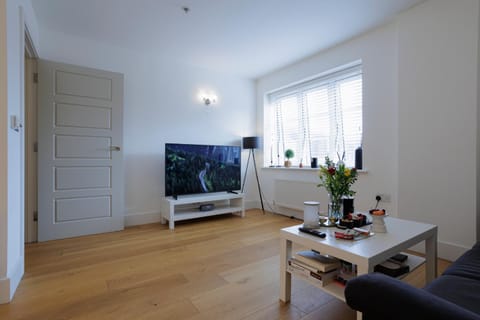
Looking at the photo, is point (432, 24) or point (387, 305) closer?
point (387, 305)

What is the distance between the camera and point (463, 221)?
2.13 m

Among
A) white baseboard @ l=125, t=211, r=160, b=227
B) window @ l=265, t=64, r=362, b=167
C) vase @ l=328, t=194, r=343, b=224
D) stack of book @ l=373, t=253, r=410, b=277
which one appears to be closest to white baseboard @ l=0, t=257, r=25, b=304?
white baseboard @ l=125, t=211, r=160, b=227

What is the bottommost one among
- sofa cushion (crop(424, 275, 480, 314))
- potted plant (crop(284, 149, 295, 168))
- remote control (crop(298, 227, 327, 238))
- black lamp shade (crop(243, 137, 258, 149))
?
sofa cushion (crop(424, 275, 480, 314))

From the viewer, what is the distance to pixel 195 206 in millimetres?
3812

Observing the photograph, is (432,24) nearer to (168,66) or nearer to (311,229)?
(311,229)

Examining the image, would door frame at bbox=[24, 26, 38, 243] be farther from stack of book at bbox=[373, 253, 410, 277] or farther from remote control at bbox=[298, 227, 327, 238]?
stack of book at bbox=[373, 253, 410, 277]

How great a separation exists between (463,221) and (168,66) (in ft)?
12.9

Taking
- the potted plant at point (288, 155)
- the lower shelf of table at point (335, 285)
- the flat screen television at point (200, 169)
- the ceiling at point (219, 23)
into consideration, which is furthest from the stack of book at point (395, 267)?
the flat screen television at point (200, 169)

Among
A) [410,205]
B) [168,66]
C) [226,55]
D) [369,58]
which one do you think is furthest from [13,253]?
[369,58]

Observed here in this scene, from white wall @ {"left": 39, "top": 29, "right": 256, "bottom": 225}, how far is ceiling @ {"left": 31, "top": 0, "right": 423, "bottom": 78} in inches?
6.6

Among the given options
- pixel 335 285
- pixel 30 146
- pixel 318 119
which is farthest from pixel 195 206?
pixel 335 285

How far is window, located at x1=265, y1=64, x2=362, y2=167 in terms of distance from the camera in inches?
127

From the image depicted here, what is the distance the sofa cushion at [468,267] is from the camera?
117 centimetres

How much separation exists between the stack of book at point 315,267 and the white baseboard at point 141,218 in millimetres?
2541
